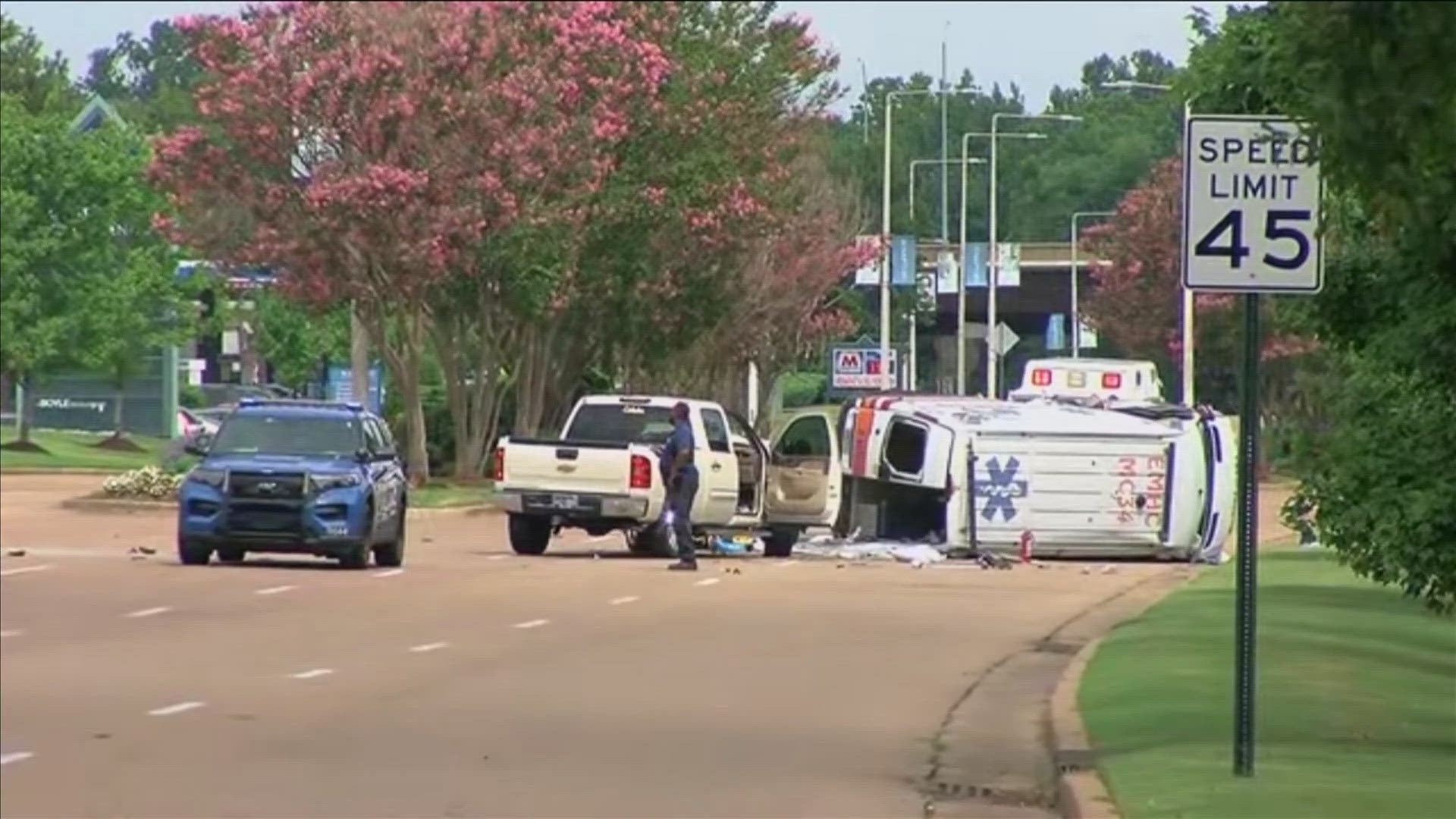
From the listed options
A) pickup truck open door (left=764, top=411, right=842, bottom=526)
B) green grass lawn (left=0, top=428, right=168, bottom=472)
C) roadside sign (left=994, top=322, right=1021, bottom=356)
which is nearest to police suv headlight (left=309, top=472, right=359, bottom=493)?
pickup truck open door (left=764, top=411, right=842, bottom=526)

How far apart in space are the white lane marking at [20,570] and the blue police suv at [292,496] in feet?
4.67

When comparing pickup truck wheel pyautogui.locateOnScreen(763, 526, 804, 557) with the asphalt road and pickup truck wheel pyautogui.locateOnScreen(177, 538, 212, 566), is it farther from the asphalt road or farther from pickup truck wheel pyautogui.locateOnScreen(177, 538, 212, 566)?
pickup truck wheel pyautogui.locateOnScreen(177, 538, 212, 566)

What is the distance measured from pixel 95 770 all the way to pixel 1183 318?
30.4m

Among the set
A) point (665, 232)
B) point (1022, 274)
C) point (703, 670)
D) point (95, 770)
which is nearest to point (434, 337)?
point (665, 232)

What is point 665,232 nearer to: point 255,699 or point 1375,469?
point 255,699

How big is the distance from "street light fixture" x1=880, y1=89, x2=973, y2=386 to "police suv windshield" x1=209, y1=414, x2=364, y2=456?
11954 mm

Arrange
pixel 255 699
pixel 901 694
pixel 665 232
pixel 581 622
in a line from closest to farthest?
pixel 255 699
pixel 901 694
pixel 581 622
pixel 665 232

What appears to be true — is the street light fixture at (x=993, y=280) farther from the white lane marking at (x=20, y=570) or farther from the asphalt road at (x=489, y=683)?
the white lane marking at (x=20, y=570)

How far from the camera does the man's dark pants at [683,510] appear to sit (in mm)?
30906

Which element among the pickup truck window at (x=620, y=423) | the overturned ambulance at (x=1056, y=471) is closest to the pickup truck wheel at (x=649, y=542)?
the pickup truck window at (x=620, y=423)

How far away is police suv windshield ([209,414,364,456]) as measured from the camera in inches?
1164

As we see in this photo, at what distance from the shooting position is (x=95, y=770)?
536 inches

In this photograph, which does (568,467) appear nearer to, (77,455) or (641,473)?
(641,473)

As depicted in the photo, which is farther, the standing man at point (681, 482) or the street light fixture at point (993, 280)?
the street light fixture at point (993, 280)
